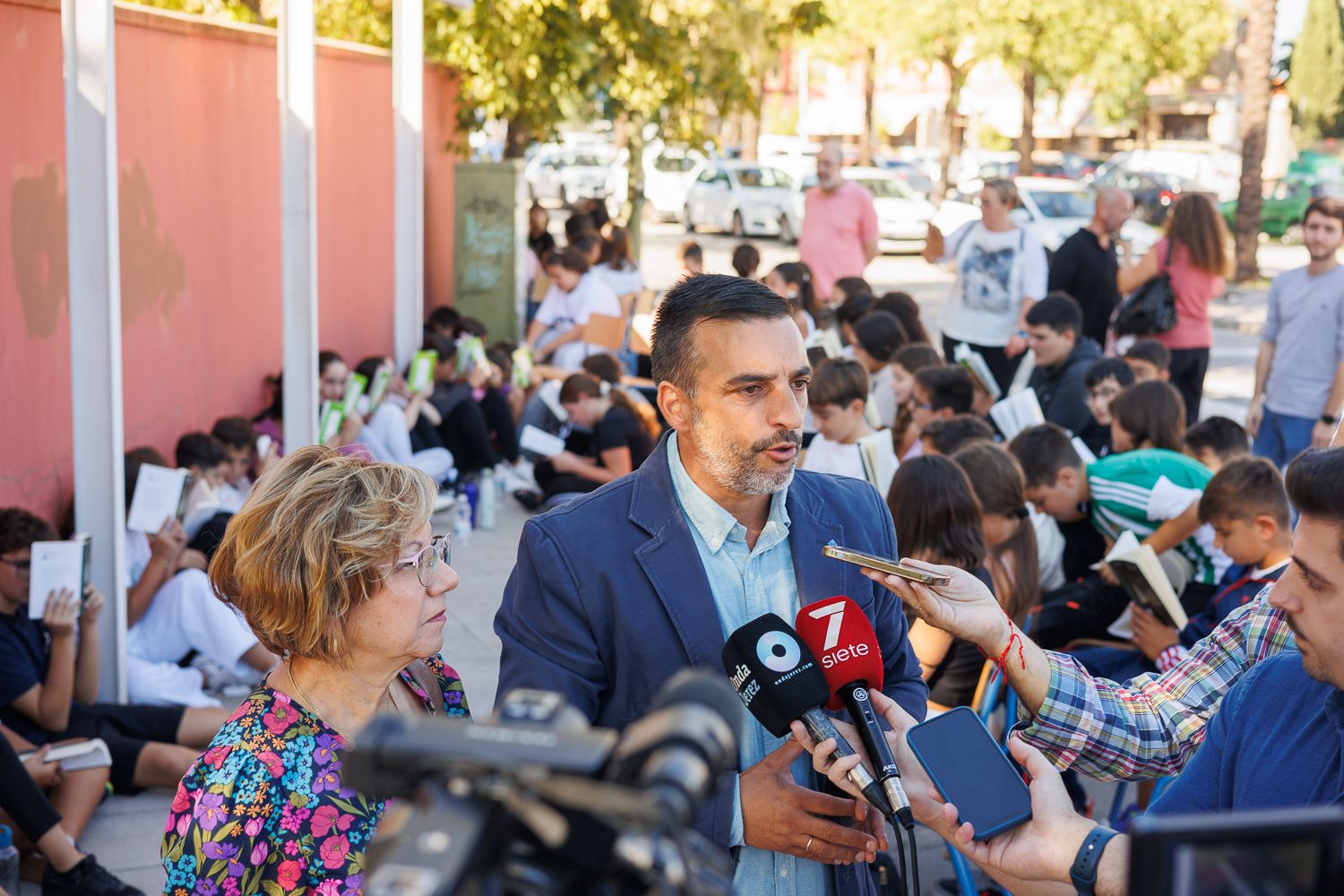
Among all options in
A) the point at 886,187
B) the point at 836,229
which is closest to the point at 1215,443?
the point at 836,229

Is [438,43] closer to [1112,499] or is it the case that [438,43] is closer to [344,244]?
[344,244]

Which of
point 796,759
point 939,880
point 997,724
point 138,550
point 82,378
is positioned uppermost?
point 82,378

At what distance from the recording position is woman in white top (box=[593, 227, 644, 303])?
12.8 metres

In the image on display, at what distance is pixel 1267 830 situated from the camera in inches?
42.4

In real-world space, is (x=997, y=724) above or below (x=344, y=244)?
below

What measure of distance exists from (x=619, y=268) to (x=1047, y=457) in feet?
25.0

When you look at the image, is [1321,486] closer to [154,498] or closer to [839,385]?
[839,385]

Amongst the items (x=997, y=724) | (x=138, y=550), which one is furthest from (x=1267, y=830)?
(x=138, y=550)

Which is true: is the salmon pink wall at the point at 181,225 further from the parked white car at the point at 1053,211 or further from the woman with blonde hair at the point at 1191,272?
the parked white car at the point at 1053,211

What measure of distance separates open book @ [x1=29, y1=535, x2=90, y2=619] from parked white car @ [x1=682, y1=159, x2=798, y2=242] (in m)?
23.9

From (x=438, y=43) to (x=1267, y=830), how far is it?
1281cm

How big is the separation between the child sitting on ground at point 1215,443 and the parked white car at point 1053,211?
695 inches

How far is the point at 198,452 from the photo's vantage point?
6.96 meters

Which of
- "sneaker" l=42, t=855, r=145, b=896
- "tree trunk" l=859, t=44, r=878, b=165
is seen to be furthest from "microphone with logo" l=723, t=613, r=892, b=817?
"tree trunk" l=859, t=44, r=878, b=165
